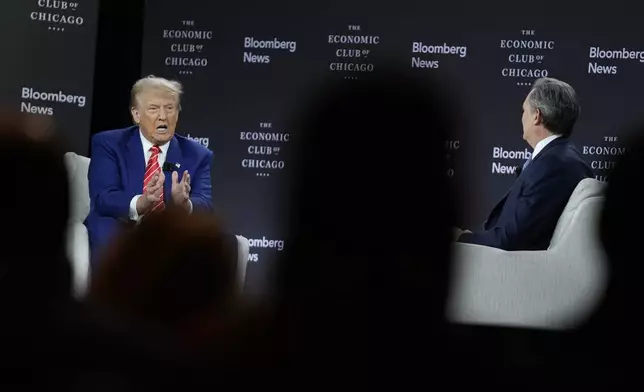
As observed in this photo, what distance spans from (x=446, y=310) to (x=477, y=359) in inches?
1.6

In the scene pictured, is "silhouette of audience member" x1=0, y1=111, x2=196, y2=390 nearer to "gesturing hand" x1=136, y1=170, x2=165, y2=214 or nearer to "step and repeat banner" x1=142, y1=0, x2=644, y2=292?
"gesturing hand" x1=136, y1=170, x2=165, y2=214

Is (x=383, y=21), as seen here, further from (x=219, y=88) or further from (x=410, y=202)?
(x=410, y=202)

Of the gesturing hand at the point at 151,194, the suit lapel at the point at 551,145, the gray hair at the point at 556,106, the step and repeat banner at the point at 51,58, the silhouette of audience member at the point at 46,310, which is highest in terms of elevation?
the step and repeat banner at the point at 51,58

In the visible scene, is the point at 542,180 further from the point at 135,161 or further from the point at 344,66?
the point at 344,66

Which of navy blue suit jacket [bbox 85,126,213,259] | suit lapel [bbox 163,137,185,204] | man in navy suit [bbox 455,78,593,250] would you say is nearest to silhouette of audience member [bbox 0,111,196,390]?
man in navy suit [bbox 455,78,593,250]

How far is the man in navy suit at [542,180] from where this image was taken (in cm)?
343

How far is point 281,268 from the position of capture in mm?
713

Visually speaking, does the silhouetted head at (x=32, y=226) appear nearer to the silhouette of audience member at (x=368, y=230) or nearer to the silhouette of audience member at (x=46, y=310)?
the silhouette of audience member at (x=46, y=310)

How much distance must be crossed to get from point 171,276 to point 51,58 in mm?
4977

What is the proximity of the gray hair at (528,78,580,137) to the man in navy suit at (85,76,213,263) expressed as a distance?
1392 mm

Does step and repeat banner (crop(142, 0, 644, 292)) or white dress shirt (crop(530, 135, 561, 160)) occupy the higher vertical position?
step and repeat banner (crop(142, 0, 644, 292))

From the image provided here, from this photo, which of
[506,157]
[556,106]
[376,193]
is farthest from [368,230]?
[506,157]

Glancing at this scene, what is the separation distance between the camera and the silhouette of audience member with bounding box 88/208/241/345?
675 mm

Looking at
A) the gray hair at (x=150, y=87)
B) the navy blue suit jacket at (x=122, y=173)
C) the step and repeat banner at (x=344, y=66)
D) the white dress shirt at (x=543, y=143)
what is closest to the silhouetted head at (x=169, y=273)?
the navy blue suit jacket at (x=122, y=173)
